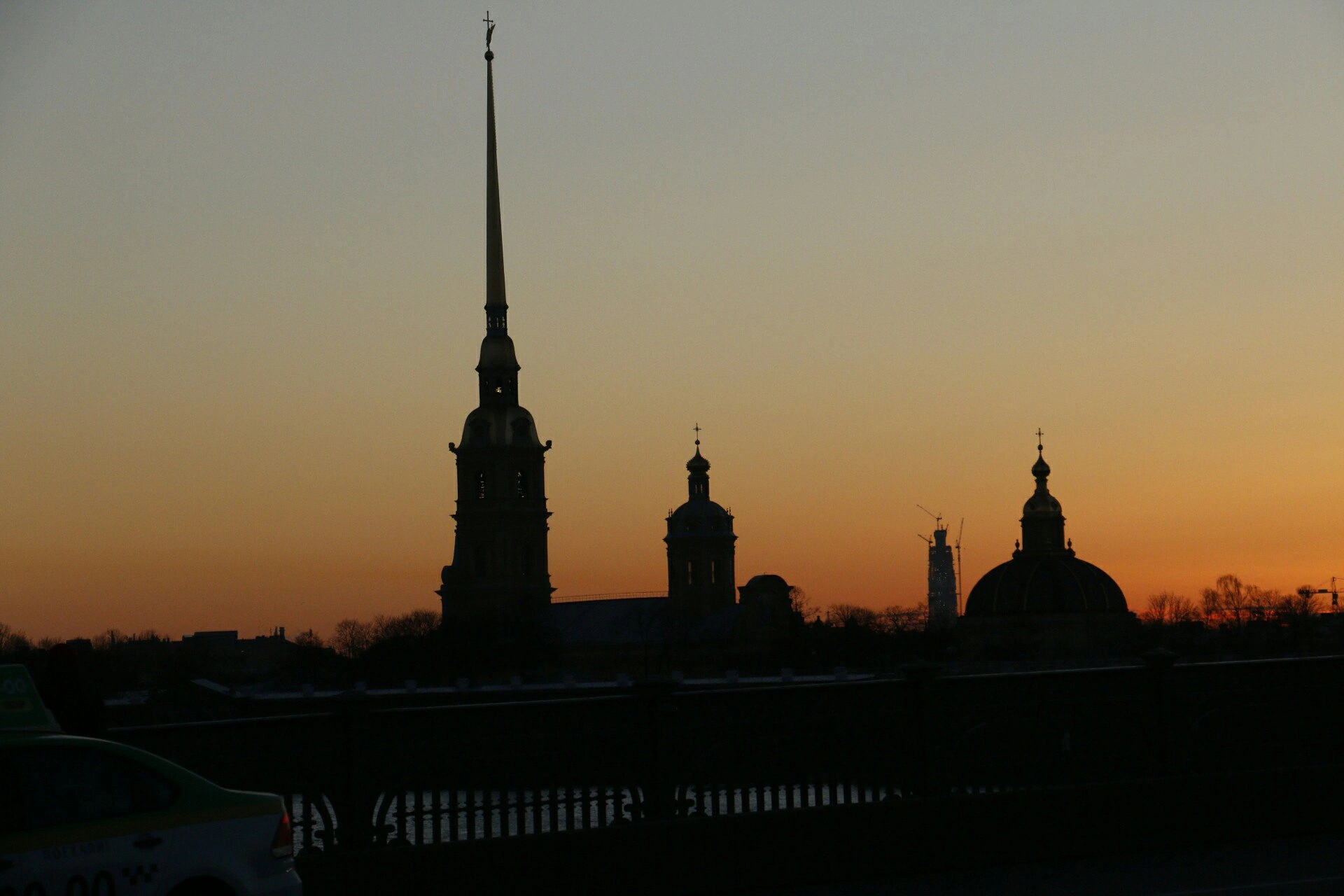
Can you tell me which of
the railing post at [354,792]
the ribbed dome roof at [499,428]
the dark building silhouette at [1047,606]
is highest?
the ribbed dome roof at [499,428]

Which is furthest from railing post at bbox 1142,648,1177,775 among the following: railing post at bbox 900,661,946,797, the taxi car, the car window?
the car window

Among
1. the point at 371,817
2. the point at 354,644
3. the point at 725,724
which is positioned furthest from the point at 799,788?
the point at 354,644

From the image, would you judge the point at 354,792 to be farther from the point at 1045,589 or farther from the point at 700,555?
the point at 700,555

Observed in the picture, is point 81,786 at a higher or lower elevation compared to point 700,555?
lower

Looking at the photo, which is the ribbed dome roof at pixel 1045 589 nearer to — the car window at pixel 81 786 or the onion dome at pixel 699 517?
the onion dome at pixel 699 517

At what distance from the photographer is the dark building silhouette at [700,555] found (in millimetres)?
181875

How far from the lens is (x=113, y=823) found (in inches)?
431

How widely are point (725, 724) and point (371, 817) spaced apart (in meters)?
3.10

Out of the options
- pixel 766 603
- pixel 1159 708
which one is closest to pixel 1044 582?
pixel 766 603

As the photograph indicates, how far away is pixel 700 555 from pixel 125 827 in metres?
171

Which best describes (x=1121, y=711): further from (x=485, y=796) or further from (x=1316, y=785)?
(x=485, y=796)

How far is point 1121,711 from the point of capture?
18.8 metres

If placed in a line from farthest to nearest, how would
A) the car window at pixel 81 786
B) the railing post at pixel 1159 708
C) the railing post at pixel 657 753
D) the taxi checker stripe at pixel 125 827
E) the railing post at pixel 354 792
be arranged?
the railing post at pixel 1159 708, the railing post at pixel 657 753, the railing post at pixel 354 792, the car window at pixel 81 786, the taxi checker stripe at pixel 125 827

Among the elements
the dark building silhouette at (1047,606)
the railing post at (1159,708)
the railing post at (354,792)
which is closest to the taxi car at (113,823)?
the railing post at (354,792)
